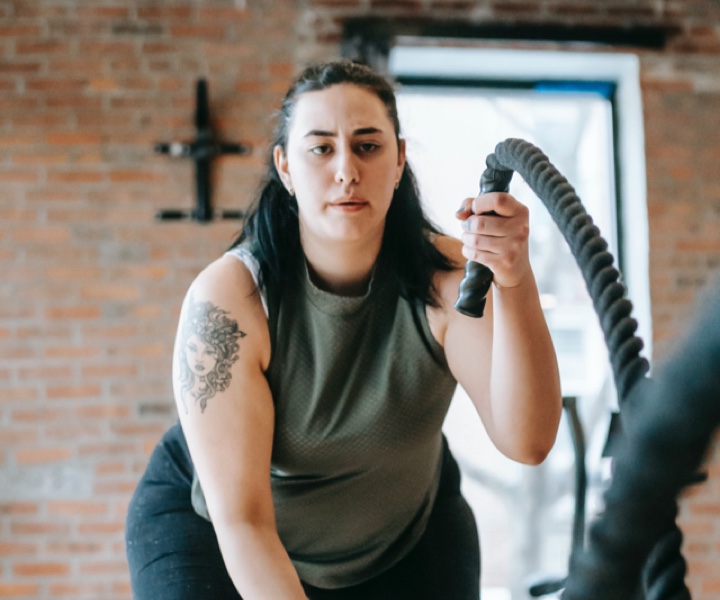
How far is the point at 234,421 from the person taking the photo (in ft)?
3.67

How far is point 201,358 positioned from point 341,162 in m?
0.40

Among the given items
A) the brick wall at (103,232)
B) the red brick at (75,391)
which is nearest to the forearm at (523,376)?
the brick wall at (103,232)

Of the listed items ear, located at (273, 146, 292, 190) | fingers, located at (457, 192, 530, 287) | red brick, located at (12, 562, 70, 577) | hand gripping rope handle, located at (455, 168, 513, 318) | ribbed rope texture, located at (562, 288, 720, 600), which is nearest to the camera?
ribbed rope texture, located at (562, 288, 720, 600)

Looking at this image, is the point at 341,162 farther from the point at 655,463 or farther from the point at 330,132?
the point at 655,463

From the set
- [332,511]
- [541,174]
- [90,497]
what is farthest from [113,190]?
[541,174]

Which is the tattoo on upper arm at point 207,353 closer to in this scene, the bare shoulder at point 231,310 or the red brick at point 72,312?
the bare shoulder at point 231,310

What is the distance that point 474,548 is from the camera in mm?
1314

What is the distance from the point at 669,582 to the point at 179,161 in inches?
102

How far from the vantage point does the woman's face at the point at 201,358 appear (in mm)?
1143

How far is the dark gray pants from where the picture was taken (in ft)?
3.86

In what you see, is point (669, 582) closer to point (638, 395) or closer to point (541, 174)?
point (638, 395)

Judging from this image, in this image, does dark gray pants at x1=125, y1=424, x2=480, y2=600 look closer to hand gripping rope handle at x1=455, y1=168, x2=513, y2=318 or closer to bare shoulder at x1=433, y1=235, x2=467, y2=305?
bare shoulder at x1=433, y1=235, x2=467, y2=305

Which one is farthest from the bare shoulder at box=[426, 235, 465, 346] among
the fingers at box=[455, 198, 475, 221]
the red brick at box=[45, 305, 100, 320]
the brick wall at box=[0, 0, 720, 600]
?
the red brick at box=[45, 305, 100, 320]

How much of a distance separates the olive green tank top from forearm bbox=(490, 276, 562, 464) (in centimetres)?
17
